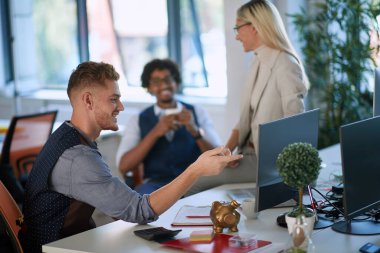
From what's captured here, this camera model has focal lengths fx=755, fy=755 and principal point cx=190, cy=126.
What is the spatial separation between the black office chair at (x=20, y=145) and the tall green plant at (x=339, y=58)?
1.98 meters

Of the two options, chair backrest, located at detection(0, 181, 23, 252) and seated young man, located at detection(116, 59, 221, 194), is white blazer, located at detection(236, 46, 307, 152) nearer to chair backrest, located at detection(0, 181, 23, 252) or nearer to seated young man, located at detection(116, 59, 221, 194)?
seated young man, located at detection(116, 59, 221, 194)

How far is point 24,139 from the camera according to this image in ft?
17.2

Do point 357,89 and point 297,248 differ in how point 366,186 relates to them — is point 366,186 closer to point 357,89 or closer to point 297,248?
point 297,248

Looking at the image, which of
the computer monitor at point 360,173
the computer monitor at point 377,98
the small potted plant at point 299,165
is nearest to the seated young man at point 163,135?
the computer monitor at point 377,98

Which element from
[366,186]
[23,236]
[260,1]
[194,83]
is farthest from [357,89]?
[23,236]

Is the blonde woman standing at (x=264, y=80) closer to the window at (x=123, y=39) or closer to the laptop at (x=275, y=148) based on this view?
the laptop at (x=275, y=148)

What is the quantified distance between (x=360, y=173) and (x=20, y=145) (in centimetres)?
302

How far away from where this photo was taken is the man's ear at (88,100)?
303 cm

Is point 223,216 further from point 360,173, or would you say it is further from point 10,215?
point 10,215

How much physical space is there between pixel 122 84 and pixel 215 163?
16.8 feet

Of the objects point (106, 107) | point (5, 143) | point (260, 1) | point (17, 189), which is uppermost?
point (260, 1)

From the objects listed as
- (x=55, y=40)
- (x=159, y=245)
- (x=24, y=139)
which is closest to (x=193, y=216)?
(x=159, y=245)

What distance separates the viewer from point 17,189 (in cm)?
504

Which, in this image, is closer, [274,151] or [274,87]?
[274,151]
